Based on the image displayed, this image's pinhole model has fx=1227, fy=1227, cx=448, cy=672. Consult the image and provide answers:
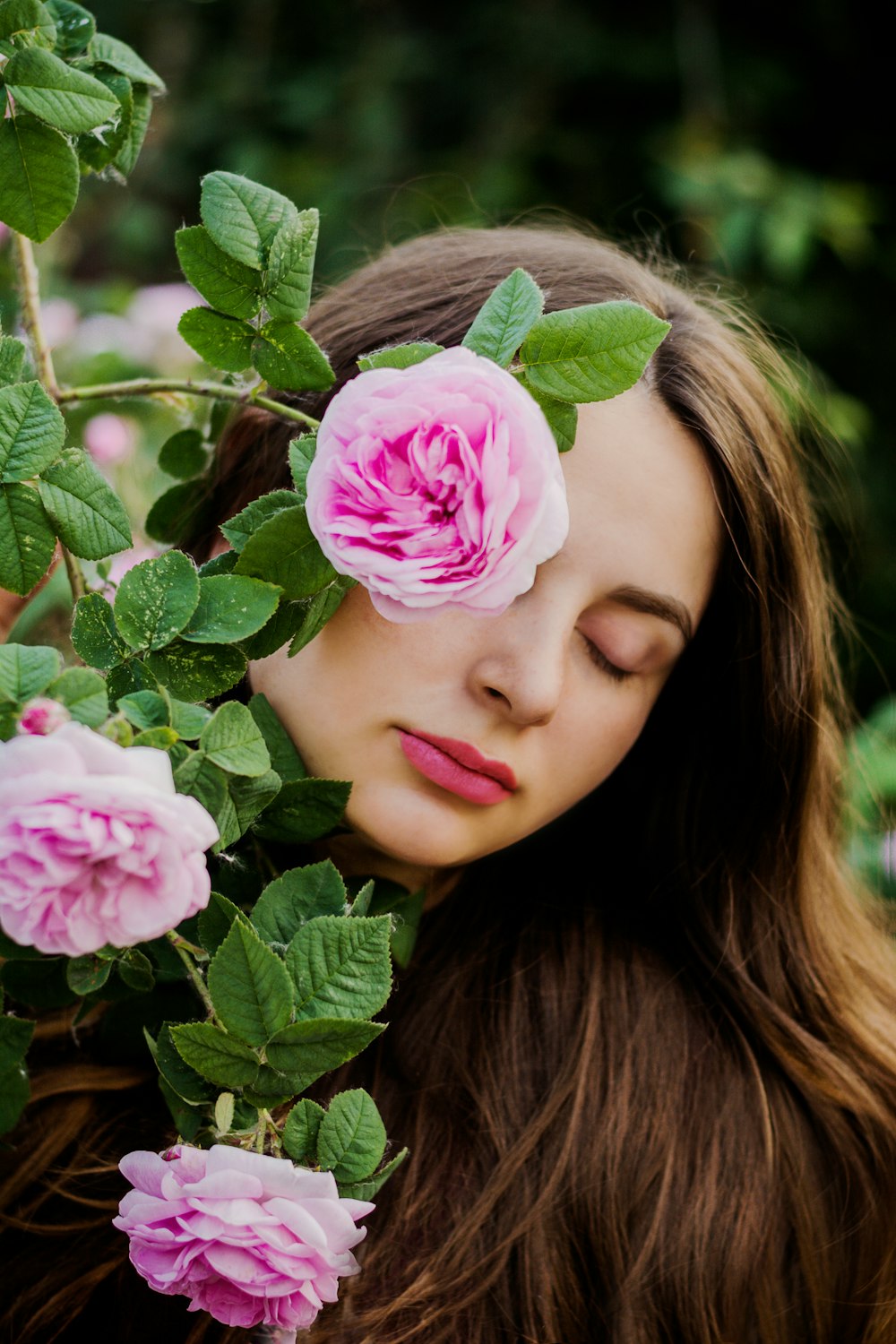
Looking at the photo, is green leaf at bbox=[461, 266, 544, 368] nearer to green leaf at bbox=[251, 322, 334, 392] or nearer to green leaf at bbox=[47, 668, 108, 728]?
green leaf at bbox=[251, 322, 334, 392]

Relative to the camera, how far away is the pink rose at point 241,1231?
0.73m

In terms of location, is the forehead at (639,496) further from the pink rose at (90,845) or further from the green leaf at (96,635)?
the pink rose at (90,845)

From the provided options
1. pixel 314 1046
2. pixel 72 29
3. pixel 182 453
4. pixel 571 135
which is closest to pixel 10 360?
pixel 72 29

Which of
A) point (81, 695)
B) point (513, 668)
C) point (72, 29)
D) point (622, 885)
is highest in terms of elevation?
point (72, 29)

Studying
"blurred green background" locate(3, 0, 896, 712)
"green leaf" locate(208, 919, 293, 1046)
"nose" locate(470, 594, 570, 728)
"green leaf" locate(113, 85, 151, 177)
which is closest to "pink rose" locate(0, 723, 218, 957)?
"green leaf" locate(208, 919, 293, 1046)

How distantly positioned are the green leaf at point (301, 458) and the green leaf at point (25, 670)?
0.69ft

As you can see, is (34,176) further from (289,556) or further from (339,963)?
(339,963)

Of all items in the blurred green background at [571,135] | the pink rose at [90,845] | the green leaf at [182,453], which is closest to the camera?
the pink rose at [90,845]

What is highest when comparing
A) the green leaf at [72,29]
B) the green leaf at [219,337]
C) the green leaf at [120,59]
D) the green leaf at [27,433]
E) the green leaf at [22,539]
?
the green leaf at [72,29]

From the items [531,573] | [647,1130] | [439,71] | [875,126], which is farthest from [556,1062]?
[875,126]

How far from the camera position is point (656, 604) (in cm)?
113

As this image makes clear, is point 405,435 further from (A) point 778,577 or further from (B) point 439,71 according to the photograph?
(B) point 439,71

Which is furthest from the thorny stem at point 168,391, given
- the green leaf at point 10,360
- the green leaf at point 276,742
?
the green leaf at point 276,742

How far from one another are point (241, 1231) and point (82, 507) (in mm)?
473
